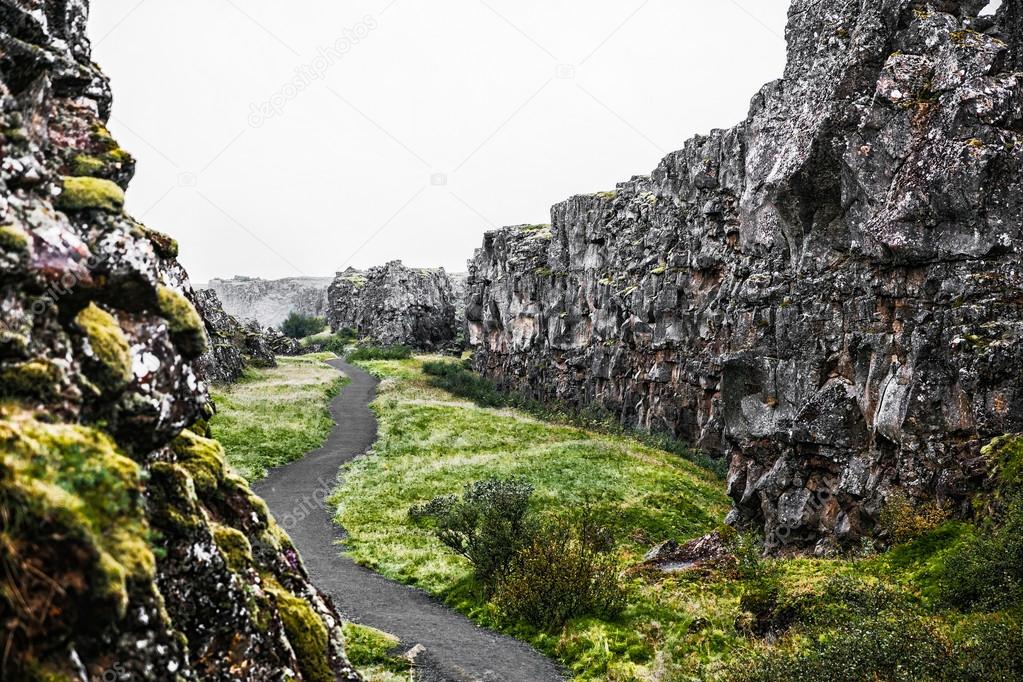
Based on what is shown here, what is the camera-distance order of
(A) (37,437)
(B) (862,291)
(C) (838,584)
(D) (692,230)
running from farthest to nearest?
(D) (692,230) → (B) (862,291) → (C) (838,584) → (A) (37,437)

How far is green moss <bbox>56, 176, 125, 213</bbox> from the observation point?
273 inches

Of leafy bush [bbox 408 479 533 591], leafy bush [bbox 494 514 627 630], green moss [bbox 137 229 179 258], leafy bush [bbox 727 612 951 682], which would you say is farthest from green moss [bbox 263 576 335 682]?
leafy bush [bbox 408 479 533 591]

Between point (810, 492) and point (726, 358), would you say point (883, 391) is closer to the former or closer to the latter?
point (810, 492)

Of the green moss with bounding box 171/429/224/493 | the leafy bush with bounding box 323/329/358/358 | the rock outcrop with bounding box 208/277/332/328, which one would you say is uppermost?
the rock outcrop with bounding box 208/277/332/328

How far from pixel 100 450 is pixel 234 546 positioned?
2.57 m

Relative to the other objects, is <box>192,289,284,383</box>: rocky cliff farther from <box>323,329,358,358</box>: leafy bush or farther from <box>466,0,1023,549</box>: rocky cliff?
<box>466,0,1023,549</box>: rocky cliff

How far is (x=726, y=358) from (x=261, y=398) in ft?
116

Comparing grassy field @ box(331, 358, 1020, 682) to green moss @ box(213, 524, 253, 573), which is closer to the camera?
green moss @ box(213, 524, 253, 573)

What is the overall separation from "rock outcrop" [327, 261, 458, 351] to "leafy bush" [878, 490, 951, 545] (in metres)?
92.2

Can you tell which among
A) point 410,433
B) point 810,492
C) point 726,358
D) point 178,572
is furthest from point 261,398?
point 178,572

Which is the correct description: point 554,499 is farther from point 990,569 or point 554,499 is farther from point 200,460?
point 200,460

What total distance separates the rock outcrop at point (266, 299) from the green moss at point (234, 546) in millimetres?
174086

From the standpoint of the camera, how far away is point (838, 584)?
15680 millimetres

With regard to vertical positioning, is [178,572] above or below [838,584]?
above
